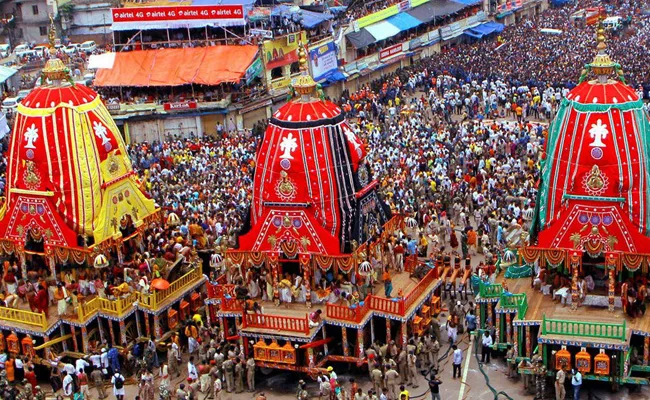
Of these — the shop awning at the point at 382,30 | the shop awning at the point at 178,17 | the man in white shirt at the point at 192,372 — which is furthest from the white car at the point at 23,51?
the man in white shirt at the point at 192,372

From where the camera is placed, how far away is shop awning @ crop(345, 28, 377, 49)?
6419 centimetres

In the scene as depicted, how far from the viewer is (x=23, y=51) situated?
70875 mm

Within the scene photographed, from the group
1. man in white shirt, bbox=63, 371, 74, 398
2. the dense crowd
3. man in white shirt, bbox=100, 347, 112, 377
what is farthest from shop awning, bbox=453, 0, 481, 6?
man in white shirt, bbox=63, 371, 74, 398

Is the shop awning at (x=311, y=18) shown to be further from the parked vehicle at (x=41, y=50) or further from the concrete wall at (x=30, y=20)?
the concrete wall at (x=30, y=20)

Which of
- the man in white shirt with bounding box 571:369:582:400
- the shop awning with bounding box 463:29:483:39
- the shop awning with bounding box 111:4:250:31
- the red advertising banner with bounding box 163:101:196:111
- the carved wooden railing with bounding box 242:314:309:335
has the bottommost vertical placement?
the man in white shirt with bounding box 571:369:582:400

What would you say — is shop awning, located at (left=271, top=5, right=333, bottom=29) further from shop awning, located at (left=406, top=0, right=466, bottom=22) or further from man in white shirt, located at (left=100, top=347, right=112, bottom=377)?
man in white shirt, located at (left=100, top=347, right=112, bottom=377)

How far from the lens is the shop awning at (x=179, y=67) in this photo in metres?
53.6

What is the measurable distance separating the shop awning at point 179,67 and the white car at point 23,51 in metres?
16.8

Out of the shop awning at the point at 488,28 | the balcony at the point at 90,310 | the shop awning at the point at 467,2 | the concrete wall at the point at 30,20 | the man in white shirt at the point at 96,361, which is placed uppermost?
the concrete wall at the point at 30,20

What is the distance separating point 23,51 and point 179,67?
20.9 meters

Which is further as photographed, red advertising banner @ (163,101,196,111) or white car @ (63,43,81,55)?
white car @ (63,43,81,55)

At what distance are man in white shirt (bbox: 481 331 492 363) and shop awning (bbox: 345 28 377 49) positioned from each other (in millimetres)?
37983

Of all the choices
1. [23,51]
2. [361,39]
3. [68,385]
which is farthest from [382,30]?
[68,385]

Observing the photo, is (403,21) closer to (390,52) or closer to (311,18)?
(390,52)
